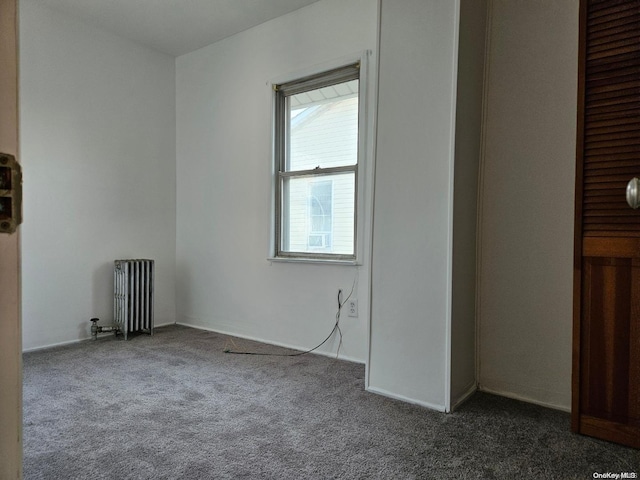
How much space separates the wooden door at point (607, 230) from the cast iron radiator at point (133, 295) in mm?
3300

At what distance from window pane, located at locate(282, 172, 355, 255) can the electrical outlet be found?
1.18ft

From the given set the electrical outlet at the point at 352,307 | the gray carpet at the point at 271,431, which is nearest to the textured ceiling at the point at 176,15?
the electrical outlet at the point at 352,307

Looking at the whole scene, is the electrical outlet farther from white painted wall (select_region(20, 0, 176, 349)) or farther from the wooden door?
white painted wall (select_region(20, 0, 176, 349))

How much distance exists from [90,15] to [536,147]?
11.9 ft

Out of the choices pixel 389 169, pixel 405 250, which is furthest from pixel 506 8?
pixel 405 250

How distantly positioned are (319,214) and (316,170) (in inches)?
13.9

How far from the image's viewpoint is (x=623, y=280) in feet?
5.59

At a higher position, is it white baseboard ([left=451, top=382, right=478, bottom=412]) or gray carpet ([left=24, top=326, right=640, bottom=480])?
white baseboard ([left=451, top=382, right=478, bottom=412])

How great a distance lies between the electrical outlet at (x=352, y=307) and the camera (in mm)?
2949

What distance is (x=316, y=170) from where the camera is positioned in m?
3.24

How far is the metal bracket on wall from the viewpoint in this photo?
40cm

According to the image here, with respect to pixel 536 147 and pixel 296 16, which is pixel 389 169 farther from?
pixel 296 16

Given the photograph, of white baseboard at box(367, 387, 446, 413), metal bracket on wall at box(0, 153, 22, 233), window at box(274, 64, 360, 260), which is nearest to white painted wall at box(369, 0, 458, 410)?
white baseboard at box(367, 387, 446, 413)

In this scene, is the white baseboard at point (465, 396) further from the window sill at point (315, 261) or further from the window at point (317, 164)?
the window at point (317, 164)
